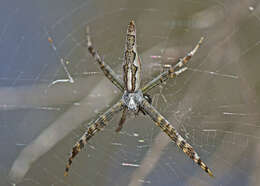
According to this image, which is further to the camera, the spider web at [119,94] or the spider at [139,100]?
the spider web at [119,94]

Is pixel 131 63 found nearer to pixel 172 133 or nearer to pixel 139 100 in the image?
pixel 139 100

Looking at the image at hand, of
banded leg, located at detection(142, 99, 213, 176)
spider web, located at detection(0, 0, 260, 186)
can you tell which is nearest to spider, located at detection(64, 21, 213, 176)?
banded leg, located at detection(142, 99, 213, 176)

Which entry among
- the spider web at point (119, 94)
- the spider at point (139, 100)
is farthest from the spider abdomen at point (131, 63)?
the spider web at point (119, 94)

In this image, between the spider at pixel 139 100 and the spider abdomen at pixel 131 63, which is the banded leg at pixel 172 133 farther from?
the spider abdomen at pixel 131 63

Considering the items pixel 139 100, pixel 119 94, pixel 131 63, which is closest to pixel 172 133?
pixel 139 100

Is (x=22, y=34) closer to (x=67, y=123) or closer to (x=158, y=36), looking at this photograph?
(x=67, y=123)

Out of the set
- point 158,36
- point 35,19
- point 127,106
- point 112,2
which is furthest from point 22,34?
point 127,106

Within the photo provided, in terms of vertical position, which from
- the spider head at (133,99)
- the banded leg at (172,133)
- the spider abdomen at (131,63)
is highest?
the spider abdomen at (131,63)
